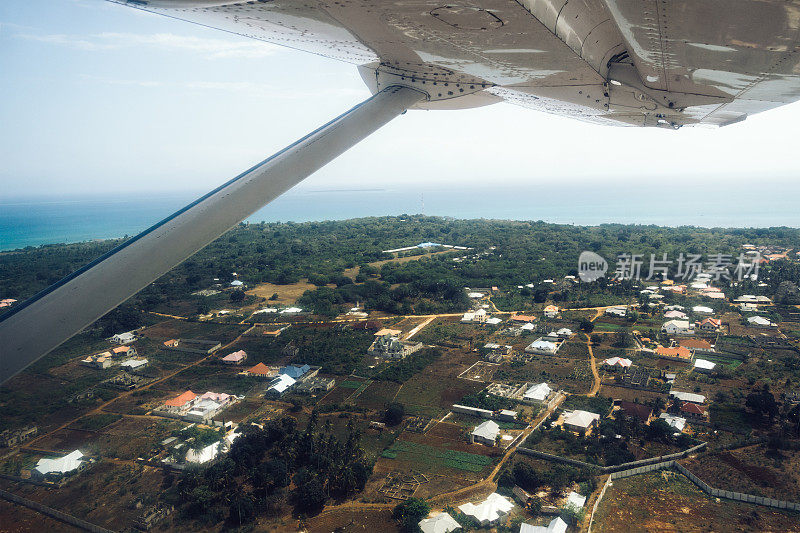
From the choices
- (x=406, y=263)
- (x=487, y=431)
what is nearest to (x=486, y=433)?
(x=487, y=431)

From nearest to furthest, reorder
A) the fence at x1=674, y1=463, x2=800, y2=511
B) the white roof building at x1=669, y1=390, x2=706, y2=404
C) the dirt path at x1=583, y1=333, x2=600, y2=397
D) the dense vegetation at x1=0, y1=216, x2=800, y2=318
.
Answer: the fence at x1=674, y1=463, x2=800, y2=511, the white roof building at x1=669, y1=390, x2=706, y2=404, the dirt path at x1=583, y1=333, x2=600, y2=397, the dense vegetation at x1=0, y1=216, x2=800, y2=318

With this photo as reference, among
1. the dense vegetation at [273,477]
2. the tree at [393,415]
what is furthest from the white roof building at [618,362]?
the dense vegetation at [273,477]

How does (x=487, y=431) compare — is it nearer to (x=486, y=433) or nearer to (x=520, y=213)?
(x=486, y=433)

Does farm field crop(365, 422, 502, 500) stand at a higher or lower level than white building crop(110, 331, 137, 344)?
higher

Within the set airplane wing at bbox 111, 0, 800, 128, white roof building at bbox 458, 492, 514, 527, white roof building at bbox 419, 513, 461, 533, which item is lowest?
white roof building at bbox 419, 513, 461, 533

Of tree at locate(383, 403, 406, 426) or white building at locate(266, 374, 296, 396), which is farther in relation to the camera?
white building at locate(266, 374, 296, 396)

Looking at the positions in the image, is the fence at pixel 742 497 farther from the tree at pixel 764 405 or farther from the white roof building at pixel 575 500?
the tree at pixel 764 405

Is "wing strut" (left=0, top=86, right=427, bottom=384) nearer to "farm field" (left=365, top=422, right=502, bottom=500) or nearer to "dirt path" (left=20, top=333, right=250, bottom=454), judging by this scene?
"farm field" (left=365, top=422, right=502, bottom=500)

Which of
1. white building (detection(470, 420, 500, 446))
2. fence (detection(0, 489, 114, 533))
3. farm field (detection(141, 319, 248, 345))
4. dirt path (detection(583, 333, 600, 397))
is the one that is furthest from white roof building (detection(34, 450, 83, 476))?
dirt path (detection(583, 333, 600, 397))
